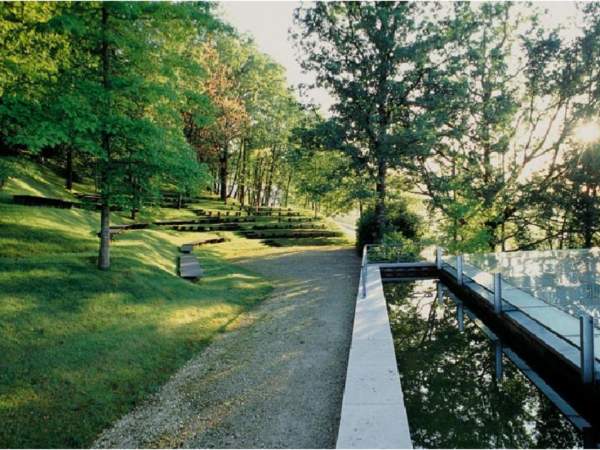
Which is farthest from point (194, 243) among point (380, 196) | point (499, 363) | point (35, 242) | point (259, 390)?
point (499, 363)

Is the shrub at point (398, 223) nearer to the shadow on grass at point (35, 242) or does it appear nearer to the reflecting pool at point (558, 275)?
the reflecting pool at point (558, 275)

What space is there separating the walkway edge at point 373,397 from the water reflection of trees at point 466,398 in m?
0.79

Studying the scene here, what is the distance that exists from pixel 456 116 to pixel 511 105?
301 centimetres

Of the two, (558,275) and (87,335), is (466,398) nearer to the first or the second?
(558,275)

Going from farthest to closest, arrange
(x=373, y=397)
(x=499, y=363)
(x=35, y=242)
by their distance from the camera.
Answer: (x=35, y=242) < (x=499, y=363) < (x=373, y=397)

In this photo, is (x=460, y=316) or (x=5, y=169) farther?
(x=460, y=316)

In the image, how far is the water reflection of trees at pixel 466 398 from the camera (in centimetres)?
630

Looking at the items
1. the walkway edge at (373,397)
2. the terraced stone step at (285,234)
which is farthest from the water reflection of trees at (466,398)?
the terraced stone step at (285,234)

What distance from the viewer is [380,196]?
24078 mm

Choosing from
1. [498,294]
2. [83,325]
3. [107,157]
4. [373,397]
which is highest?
[107,157]

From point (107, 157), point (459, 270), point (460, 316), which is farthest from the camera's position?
point (459, 270)

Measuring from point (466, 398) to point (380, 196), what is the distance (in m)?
17.5

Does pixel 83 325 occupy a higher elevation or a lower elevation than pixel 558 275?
lower

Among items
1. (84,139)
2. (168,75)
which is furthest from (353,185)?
(84,139)
